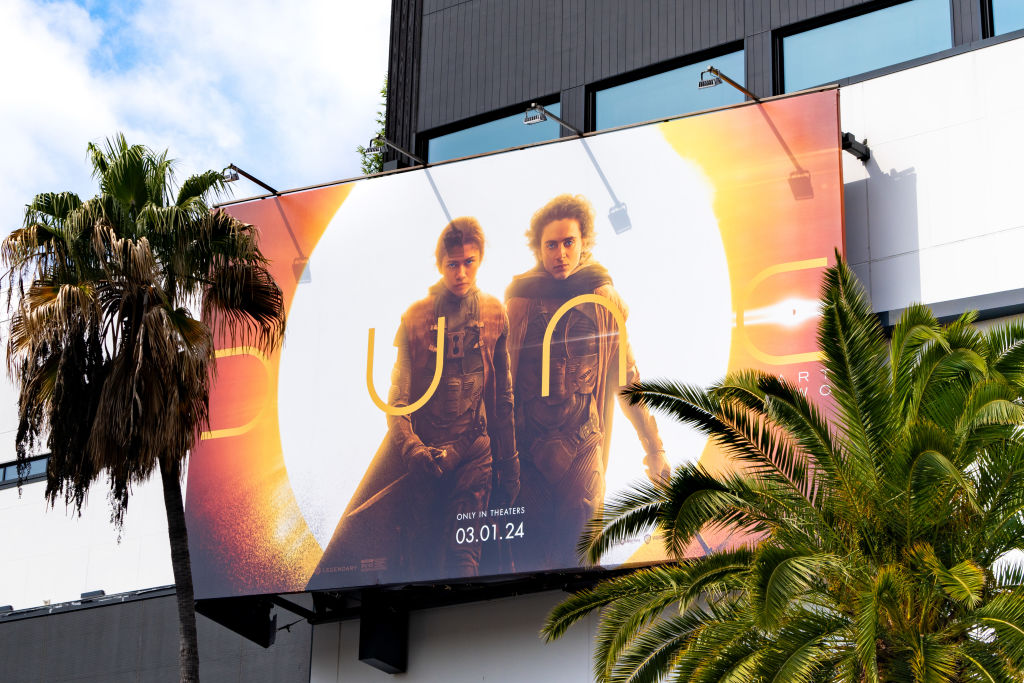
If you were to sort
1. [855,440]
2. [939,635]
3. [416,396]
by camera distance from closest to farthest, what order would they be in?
[939,635] < [855,440] < [416,396]

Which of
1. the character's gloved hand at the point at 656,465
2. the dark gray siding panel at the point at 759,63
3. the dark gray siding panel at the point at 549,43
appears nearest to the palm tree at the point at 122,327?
the character's gloved hand at the point at 656,465

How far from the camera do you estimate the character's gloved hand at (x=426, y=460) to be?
2442 cm

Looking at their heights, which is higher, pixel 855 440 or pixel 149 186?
pixel 149 186

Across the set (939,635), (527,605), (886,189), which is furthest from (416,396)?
(939,635)

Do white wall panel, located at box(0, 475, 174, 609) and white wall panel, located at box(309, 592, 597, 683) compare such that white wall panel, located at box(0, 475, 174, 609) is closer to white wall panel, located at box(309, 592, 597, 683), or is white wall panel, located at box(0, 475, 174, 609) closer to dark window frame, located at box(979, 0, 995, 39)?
white wall panel, located at box(309, 592, 597, 683)

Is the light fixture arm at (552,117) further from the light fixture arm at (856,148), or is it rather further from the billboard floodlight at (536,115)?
the light fixture arm at (856,148)

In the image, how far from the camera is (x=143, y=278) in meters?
20.4

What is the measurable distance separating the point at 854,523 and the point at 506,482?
29.5ft

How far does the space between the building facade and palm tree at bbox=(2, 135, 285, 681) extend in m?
6.43

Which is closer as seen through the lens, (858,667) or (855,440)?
(858,667)

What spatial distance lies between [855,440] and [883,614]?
2.05 meters

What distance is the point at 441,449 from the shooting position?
24.5 metres

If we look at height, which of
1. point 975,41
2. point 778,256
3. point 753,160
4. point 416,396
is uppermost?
point 975,41

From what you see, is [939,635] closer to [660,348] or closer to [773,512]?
[773,512]
